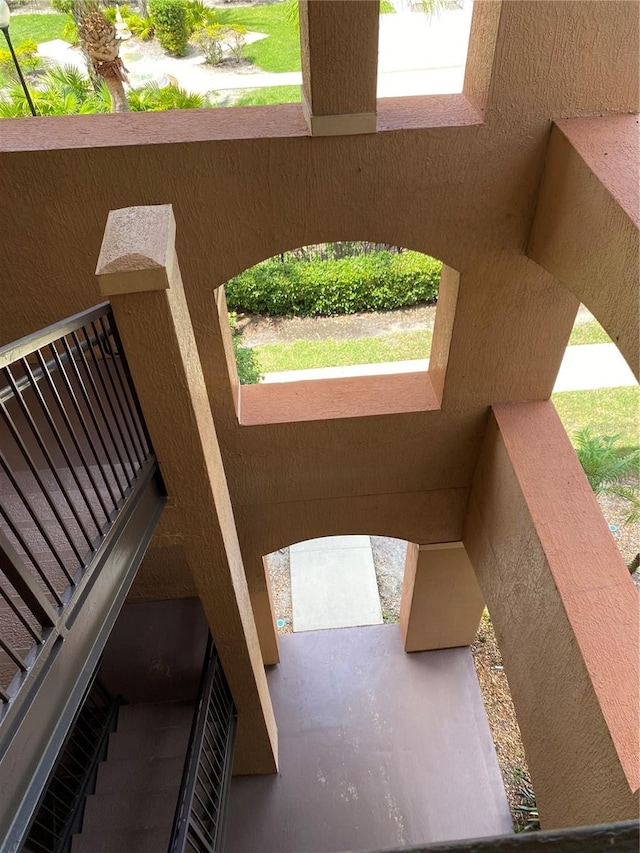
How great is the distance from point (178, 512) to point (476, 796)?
497cm

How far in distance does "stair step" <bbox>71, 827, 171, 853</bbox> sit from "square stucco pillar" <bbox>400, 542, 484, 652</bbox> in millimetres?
3466

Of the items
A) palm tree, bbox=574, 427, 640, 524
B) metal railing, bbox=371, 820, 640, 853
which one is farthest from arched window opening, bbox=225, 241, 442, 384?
metal railing, bbox=371, 820, 640, 853

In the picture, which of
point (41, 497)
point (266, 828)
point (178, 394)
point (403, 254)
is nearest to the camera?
point (178, 394)

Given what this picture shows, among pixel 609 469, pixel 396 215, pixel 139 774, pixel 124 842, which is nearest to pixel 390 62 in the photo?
pixel 396 215

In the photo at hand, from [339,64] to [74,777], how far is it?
5457mm

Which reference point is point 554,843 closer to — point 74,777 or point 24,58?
point 74,777

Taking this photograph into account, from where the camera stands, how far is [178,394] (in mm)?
3135

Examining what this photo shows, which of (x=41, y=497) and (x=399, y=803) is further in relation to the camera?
(x=399, y=803)

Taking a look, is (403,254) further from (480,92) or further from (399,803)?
(399,803)

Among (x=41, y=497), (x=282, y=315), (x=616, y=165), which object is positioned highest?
(x=282, y=315)

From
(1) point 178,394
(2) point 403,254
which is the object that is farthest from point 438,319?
(2) point 403,254

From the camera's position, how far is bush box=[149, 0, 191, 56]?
26.3 ft

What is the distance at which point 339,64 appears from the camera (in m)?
3.45

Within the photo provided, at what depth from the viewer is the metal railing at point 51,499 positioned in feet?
6.44
